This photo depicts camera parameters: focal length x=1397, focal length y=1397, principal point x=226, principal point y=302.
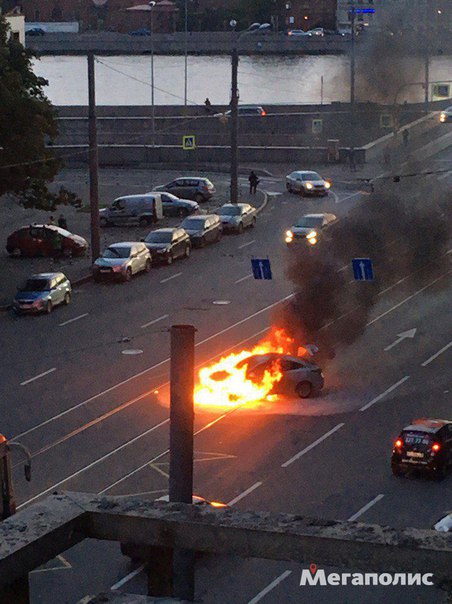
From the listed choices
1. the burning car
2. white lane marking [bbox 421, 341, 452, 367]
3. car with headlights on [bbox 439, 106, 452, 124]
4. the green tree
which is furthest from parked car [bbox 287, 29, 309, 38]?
the burning car

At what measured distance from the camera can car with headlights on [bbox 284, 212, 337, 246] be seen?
41.8 meters

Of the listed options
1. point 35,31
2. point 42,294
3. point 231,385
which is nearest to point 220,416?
point 231,385

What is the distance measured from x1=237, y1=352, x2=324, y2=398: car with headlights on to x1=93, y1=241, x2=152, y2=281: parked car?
1054cm

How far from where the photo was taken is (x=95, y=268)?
37219mm

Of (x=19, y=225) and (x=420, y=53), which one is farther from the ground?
(x=420, y=53)

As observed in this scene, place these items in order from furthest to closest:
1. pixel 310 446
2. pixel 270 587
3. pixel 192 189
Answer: pixel 192 189
pixel 310 446
pixel 270 587

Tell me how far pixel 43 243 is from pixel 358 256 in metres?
11.1

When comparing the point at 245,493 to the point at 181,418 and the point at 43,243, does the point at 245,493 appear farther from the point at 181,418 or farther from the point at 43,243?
the point at 43,243

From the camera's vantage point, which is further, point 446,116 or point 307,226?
point 446,116

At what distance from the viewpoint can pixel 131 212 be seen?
148 feet

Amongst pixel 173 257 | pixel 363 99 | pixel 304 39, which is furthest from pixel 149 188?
pixel 304 39

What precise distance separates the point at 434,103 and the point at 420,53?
3.42 metres

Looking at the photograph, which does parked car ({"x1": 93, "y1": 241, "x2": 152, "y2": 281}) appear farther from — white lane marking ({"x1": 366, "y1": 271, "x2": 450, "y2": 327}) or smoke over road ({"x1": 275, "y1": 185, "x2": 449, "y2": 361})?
white lane marking ({"x1": 366, "y1": 271, "x2": 450, "y2": 327})

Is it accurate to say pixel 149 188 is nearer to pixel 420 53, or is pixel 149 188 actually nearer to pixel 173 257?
pixel 173 257
